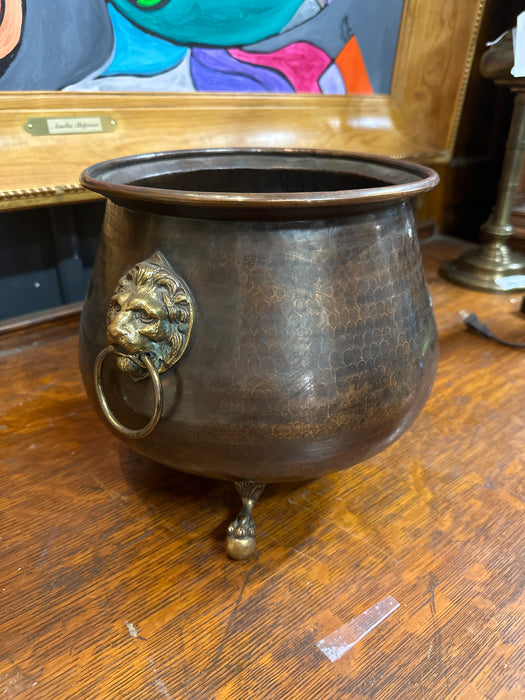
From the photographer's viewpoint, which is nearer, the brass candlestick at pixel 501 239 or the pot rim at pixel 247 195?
the pot rim at pixel 247 195

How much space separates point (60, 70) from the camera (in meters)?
0.95

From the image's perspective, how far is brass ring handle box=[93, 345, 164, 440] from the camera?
0.51 meters

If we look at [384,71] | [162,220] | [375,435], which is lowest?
[375,435]

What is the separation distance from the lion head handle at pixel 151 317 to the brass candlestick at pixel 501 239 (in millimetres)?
1217

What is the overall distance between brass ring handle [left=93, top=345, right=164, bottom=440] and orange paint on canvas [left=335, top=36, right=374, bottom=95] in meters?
1.18

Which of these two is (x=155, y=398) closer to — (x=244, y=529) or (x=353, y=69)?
(x=244, y=529)

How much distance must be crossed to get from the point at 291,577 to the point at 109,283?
411 millimetres

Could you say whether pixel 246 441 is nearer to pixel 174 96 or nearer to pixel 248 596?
pixel 248 596

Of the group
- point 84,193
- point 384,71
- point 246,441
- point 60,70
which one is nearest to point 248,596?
point 246,441

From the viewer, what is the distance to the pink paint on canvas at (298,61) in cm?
121

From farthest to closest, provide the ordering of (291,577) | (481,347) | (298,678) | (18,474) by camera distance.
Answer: (481,347) < (18,474) < (291,577) < (298,678)

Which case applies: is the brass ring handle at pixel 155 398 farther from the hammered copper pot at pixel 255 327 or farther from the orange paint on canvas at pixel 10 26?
the orange paint on canvas at pixel 10 26

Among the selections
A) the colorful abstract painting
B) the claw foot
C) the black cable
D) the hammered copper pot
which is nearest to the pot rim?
the hammered copper pot

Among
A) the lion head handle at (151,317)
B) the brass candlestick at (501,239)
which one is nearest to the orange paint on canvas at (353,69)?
the brass candlestick at (501,239)
